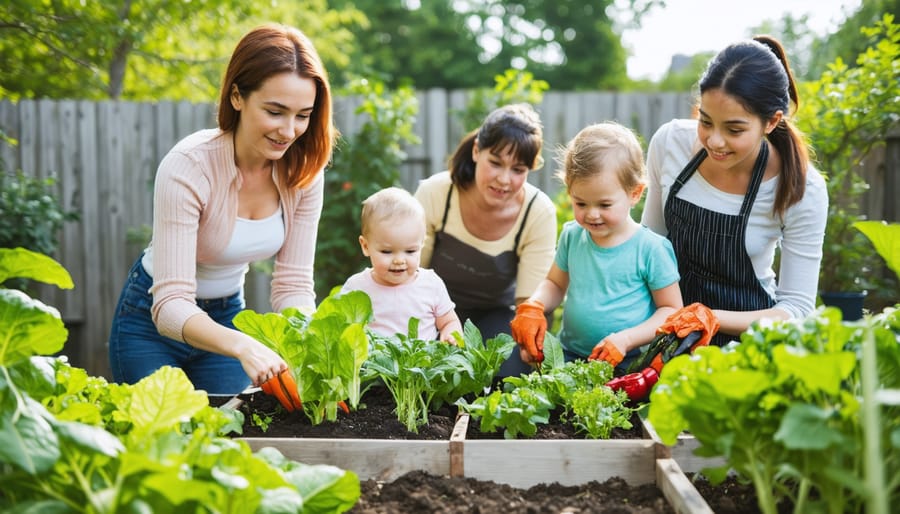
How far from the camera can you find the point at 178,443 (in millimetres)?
1259

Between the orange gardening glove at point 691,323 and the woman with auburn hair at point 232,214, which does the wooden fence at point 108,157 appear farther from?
the orange gardening glove at point 691,323

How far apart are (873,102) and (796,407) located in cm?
339

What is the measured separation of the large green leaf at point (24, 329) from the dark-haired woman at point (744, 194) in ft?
5.70

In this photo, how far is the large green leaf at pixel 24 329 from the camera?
1246 mm

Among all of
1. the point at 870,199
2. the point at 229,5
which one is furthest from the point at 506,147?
the point at 229,5

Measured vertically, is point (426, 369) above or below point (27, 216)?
above

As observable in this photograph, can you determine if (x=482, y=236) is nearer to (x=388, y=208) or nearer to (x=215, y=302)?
(x=388, y=208)

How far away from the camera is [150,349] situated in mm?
2584

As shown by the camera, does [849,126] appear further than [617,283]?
Yes

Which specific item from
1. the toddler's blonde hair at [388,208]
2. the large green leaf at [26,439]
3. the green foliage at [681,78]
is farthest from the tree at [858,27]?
the green foliage at [681,78]

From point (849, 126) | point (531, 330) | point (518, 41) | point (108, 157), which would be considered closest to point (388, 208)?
point (531, 330)

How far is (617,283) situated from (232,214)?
47.0 inches

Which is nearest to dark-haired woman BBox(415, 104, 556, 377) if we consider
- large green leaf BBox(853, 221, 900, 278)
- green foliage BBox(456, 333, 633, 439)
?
green foliage BBox(456, 333, 633, 439)

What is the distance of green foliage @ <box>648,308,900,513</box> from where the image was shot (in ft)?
3.57
